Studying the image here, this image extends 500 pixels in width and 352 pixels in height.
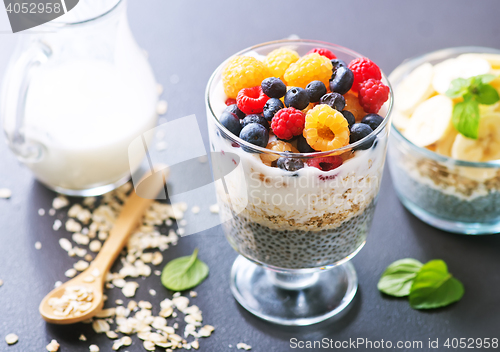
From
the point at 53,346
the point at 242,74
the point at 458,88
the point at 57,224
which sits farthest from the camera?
the point at 57,224

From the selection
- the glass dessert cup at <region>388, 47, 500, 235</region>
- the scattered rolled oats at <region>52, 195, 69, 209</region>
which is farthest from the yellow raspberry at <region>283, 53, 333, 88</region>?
the scattered rolled oats at <region>52, 195, 69, 209</region>

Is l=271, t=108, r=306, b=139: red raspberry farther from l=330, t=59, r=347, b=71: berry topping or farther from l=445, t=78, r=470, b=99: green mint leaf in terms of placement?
l=445, t=78, r=470, b=99: green mint leaf

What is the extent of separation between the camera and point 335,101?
2.82ft

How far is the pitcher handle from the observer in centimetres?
117

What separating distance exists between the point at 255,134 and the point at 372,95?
8.4 inches

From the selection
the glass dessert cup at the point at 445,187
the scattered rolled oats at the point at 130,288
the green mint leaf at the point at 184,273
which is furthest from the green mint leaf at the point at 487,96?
the scattered rolled oats at the point at 130,288

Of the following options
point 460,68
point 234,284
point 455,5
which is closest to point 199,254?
point 234,284

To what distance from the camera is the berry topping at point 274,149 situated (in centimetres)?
83

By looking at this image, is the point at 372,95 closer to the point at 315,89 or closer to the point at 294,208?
the point at 315,89

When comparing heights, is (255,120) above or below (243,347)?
above

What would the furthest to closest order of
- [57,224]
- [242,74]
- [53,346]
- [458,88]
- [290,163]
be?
[57,224]
[458,88]
[53,346]
[242,74]
[290,163]

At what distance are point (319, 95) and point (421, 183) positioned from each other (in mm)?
478

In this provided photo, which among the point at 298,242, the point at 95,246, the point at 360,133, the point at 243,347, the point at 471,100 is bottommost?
the point at 243,347

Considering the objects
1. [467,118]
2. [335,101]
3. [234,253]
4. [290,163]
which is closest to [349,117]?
[335,101]
